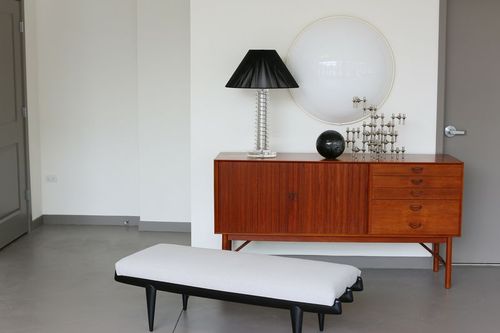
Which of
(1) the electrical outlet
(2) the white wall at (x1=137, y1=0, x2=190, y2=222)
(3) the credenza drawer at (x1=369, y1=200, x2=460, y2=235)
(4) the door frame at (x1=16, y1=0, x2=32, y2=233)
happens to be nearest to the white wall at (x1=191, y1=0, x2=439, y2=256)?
(3) the credenza drawer at (x1=369, y1=200, x2=460, y2=235)

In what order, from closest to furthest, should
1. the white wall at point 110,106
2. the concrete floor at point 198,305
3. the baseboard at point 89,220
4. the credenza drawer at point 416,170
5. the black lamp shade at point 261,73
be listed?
the concrete floor at point 198,305, the credenza drawer at point 416,170, the black lamp shade at point 261,73, the white wall at point 110,106, the baseboard at point 89,220

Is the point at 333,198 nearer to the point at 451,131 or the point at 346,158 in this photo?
the point at 346,158

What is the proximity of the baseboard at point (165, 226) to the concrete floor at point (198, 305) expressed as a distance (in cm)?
100

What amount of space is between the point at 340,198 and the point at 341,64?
1.01 m

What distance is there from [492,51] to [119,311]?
3.28 metres

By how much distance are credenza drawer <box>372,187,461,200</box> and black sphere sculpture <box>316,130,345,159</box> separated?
14.6 inches

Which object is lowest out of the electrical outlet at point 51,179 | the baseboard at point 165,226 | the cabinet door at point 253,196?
the baseboard at point 165,226

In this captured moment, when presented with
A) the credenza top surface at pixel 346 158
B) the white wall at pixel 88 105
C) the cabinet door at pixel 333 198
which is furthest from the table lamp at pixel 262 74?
the white wall at pixel 88 105

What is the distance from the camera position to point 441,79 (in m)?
5.46

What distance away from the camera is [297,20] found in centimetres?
545

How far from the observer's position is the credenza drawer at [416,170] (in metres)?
5.00

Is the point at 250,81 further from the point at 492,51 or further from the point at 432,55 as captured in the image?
the point at 492,51

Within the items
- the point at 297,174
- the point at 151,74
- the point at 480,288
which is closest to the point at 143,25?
the point at 151,74

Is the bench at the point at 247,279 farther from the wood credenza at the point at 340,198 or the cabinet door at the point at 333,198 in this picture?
the cabinet door at the point at 333,198
